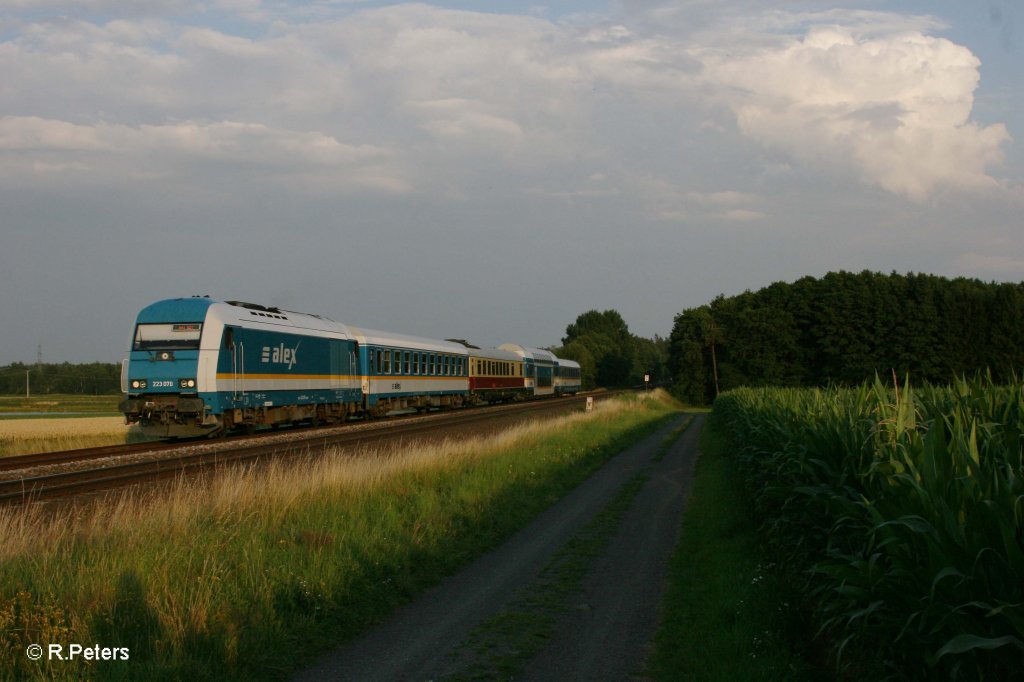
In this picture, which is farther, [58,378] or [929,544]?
[58,378]

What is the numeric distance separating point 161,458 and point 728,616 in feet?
55.7

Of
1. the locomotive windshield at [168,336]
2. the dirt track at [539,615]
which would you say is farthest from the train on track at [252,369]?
the dirt track at [539,615]

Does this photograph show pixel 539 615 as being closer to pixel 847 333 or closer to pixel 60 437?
pixel 60 437

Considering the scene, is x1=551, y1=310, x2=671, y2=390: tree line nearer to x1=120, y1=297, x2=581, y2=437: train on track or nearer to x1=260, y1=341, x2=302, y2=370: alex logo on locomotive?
x1=120, y1=297, x2=581, y2=437: train on track

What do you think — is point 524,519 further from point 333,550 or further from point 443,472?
point 333,550

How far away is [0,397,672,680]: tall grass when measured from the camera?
21.6 feet

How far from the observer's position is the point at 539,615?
28.0ft

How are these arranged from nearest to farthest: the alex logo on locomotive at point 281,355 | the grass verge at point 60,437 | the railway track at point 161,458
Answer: the railway track at point 161,458
the grass verge at point 60,437
the alex logo on locomotive at point 281,355

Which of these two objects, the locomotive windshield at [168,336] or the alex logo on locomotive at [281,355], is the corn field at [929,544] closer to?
the locomotive windshield at [168,336]

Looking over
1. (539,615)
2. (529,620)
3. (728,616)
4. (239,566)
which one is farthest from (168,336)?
(728,616)

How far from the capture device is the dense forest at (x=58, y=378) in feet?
429

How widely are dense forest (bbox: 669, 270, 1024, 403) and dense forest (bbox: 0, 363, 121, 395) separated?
8519 cm

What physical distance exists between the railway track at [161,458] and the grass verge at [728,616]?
28.8ft

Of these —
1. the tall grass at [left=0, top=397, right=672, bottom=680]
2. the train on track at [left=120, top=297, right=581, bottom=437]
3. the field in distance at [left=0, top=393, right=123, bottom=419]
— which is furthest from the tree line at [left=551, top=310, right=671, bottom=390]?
the tall grass at [left=0, top=397, right=672, bottom=680]
